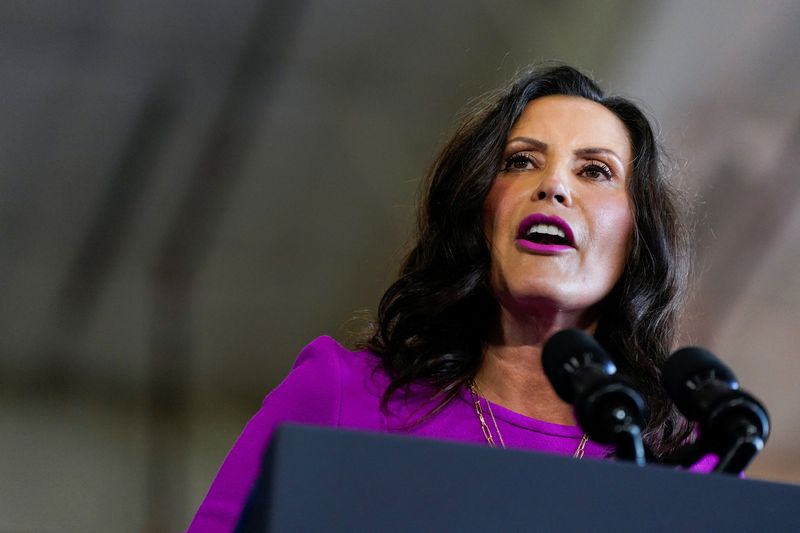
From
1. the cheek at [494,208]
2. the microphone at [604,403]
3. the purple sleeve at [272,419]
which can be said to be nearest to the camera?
the microphone at [604,403]

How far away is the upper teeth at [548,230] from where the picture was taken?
1.51 m

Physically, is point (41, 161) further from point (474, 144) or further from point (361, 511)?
point (361, 511)

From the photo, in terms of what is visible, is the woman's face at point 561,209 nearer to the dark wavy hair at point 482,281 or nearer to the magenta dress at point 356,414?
the dark wavy hair at point 482,281

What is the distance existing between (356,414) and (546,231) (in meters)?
0.31

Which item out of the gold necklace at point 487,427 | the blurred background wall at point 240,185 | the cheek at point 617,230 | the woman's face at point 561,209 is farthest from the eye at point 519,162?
the blurred background wall at point 240,185

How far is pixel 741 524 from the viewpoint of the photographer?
0.78 m

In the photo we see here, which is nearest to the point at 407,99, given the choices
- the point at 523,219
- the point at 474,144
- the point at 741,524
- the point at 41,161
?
the point at 41,161

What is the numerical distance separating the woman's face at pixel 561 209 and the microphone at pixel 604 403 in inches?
21.5

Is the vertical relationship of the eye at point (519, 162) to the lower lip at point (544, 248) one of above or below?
above

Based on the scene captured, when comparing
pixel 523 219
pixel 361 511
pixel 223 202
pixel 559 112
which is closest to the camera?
pixel 361 511

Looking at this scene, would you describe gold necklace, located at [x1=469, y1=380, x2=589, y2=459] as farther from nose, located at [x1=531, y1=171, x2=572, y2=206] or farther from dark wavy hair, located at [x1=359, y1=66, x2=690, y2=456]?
nose, located at [x1=531, y1=171, x2=572, y2=206]

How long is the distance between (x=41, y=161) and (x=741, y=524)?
2.39 metres

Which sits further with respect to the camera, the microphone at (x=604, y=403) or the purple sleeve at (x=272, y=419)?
the purple sleeve at (x=272, y=419)

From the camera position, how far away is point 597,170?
161 centimetres
